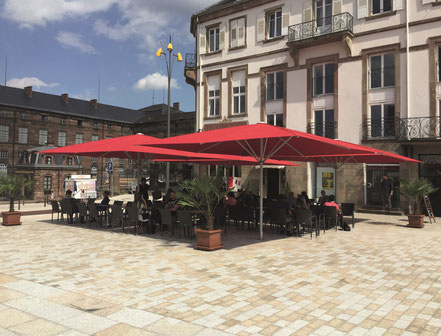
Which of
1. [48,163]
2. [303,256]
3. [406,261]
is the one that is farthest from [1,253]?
[48,163]

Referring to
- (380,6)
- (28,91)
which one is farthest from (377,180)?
(28,91)

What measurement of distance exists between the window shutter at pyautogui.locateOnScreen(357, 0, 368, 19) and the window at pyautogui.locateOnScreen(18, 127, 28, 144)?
5247 cm

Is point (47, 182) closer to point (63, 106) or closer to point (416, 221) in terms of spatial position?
point (63, 106)

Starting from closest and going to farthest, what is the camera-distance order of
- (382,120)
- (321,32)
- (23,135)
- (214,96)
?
(382,120), (321,32), (214,96), (23,135)

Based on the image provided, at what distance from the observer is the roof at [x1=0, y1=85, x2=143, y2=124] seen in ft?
184

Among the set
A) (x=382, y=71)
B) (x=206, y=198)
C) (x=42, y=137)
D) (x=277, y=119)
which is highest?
(x=42, y=137)

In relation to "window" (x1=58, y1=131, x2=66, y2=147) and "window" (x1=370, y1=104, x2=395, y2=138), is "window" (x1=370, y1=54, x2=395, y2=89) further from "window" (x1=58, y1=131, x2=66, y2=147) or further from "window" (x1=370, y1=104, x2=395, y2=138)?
"window" (x1=58, y1=131, x2=66, y2=147)

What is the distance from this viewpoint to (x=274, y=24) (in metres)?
22.7

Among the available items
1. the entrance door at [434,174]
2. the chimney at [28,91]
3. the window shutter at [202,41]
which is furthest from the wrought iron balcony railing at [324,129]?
the chimney at [28,91]

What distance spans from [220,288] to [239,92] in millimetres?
19610

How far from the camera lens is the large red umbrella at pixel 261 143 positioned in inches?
312

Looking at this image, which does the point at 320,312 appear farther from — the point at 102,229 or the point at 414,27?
the point at 414,27

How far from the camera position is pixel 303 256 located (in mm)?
7719

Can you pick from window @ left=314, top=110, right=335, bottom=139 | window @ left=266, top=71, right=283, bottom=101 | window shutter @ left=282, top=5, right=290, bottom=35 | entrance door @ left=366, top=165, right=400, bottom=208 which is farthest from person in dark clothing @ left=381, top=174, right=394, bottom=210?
window shutter @ left=282, top=5, right=290, bottom=35
